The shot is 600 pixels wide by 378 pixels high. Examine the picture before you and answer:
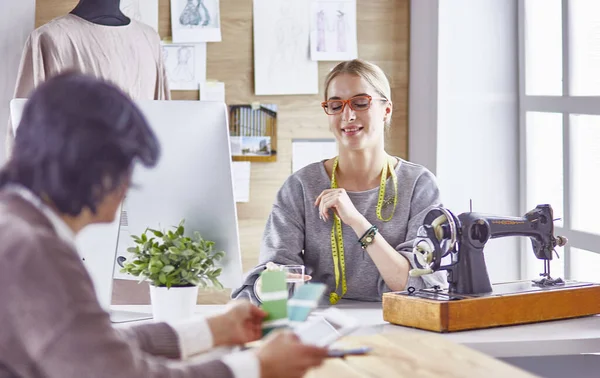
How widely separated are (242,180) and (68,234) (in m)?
2.71

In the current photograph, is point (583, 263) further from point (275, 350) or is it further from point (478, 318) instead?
point (275, 350)

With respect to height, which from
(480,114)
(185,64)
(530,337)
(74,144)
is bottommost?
(530,337)

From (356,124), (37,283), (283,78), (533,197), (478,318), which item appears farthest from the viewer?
(283,78)

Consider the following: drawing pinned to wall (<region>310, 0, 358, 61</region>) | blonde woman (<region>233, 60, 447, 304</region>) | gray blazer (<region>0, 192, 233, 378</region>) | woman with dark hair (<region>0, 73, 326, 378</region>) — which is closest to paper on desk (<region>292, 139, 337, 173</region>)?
drawing pinned to wall (<region>310, 0, 358, 61</region>)

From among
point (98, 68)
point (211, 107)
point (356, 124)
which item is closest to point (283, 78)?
point (98, 68)

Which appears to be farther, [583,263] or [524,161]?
[524,161]

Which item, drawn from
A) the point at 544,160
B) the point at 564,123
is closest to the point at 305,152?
the point at 544,160

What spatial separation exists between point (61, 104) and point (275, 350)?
1.40ft

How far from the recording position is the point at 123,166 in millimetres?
1085

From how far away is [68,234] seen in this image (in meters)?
1.09

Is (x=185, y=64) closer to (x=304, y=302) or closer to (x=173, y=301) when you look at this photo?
(x=173, y=301)

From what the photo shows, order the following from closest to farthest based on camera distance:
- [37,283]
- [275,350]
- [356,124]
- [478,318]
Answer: [37,283] < [275,350] < [478,318] < [356,124]

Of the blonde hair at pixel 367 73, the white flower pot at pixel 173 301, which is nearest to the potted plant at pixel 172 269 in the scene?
the white flower pot at pixel 173 301

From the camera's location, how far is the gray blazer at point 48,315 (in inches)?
39.0
